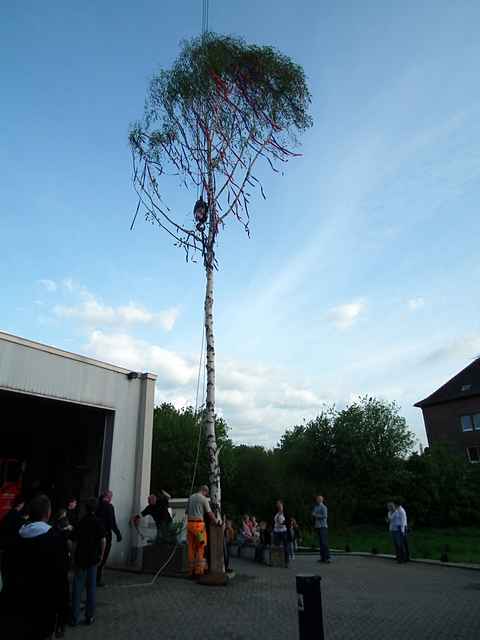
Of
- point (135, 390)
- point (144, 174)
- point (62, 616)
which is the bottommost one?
point (62, 616)

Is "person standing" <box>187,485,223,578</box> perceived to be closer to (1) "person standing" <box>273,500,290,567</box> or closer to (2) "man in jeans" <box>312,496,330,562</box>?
(1) "person standing" <box>273,500,290,567</box>

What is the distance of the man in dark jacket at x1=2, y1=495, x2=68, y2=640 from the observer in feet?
10.7

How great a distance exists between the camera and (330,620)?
615 centimetres

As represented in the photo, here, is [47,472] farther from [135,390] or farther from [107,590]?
[107,590]

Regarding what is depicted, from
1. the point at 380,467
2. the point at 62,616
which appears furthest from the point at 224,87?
the point at 380,467

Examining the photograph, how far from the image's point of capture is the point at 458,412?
39.8 m

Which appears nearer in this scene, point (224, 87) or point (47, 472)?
point (224, 87)

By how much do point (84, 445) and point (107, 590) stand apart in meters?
6.75

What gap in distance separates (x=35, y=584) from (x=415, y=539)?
23072 millimetres

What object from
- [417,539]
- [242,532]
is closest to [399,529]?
[242,532]

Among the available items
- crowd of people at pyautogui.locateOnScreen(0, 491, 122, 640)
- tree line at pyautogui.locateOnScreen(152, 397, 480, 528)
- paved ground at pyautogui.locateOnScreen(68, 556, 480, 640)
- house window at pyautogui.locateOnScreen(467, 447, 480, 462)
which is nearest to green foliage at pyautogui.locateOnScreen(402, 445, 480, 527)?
tree line at pyautogui.locateOnScreen(152, 397, 480, 528)

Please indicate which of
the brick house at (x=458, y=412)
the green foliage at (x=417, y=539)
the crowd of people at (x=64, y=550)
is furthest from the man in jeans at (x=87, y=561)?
the brick house at (x=458, y=412)

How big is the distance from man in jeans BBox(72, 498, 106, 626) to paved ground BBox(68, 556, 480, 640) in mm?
243

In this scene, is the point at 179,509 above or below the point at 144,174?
below
